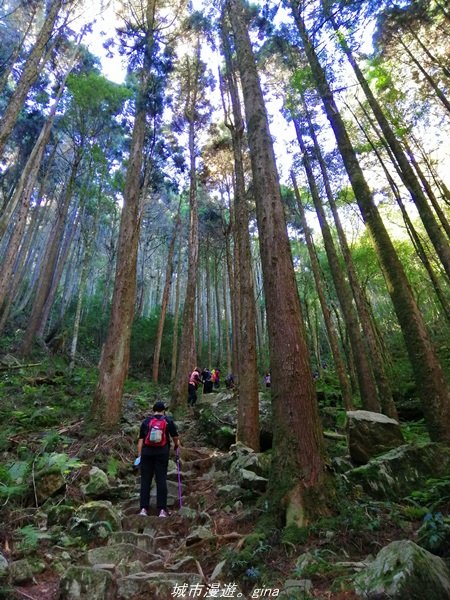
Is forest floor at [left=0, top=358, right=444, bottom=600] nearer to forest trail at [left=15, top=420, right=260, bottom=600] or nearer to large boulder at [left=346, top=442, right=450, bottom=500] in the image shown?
forest trail at [left=15, top=420, right=260, bottom=600]

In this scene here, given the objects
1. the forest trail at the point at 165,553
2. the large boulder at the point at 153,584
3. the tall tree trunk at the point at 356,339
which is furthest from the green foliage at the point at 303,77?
the large boulder at the point at 153,584

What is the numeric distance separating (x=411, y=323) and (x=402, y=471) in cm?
246

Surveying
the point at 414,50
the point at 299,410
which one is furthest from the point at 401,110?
the point at 299,410

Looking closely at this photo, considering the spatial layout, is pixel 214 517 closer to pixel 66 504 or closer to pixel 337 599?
pixel 66 504

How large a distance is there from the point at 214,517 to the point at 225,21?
1394 cm

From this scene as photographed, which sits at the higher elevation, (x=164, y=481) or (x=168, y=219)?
(x=168, y=219)

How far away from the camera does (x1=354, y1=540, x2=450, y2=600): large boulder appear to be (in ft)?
6.39

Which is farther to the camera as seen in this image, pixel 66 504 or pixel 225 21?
pixel 225 21

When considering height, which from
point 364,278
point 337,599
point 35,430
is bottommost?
point 337,599

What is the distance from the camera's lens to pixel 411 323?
5.68 m

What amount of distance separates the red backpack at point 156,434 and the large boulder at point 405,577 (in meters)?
3.49

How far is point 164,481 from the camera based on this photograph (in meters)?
5.16

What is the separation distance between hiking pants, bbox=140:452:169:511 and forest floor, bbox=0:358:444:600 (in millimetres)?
309

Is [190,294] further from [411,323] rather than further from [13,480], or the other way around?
[13,480]
